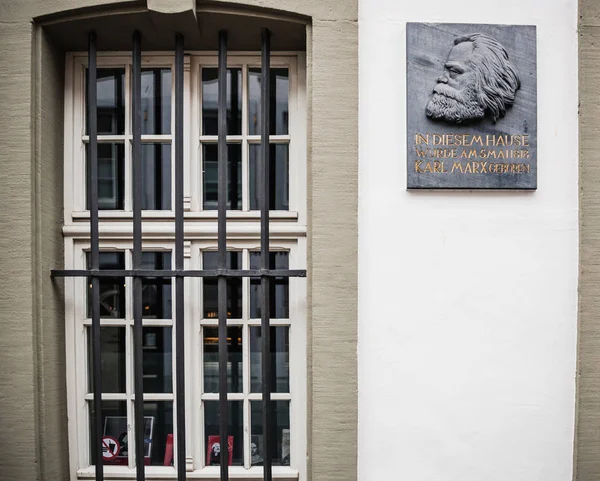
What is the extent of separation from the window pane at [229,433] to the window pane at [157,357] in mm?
357

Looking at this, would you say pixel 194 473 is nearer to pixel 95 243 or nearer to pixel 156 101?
pixel 95 243

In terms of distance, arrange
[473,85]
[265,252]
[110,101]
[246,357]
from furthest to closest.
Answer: [110,101] → [246,357] → [265,252] → [473,85]

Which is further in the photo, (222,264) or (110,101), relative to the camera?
(110,101)

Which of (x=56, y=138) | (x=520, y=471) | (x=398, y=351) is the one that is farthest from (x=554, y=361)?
(x=56, y=138)

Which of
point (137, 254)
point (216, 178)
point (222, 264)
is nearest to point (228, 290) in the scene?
point (222, 264)

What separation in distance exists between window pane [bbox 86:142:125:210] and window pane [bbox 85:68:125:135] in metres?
0.13

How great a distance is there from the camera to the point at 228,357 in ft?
13.0

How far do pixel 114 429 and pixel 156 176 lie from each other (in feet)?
6.43

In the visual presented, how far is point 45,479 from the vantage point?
12.0ft

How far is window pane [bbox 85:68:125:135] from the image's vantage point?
13.1 ft

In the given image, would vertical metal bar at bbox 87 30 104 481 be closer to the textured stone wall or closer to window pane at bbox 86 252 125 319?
window pane at bbox 86 252 125 319

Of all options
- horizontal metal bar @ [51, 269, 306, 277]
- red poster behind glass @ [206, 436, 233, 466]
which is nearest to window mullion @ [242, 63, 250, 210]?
horizontal metal bar @ [51, 269, 306, 277]

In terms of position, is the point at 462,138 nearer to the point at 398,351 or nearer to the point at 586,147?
the point at 586,147

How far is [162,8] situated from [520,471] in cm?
404
